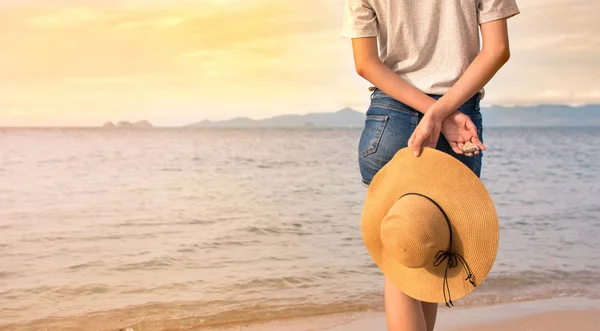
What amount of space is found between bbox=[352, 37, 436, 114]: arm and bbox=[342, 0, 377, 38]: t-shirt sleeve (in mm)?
20

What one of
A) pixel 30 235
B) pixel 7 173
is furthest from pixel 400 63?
pixel 7 173

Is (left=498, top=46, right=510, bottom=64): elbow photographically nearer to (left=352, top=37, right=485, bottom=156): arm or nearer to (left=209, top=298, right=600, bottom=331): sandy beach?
(left=352, top=37, right=485, bottom=156): arm

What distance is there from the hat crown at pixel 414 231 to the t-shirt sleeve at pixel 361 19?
1.64 feet

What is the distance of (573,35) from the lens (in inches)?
1038

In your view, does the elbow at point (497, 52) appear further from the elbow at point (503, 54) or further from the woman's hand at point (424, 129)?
the woman's hand at point (424, 129)

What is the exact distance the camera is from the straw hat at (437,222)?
1939 mm

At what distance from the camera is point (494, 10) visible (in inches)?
77.0

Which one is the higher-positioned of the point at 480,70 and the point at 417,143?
the point at 480,70

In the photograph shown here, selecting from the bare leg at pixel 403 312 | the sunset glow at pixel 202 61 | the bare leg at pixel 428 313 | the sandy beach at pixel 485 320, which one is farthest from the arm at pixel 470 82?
the sunset glow at pixel 202 61

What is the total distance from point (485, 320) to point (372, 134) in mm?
2443

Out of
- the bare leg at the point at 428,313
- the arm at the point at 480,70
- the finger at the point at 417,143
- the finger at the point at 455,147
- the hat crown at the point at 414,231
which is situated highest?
the arm at the point at 480,70

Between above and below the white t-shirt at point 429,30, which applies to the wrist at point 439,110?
below

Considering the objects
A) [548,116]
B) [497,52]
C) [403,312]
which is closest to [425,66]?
[497,52]

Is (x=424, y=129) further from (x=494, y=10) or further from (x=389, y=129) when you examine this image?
(x=494, y=10)
